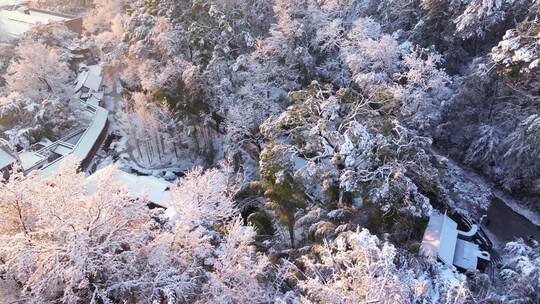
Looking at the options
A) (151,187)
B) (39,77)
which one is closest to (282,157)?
(151,187)

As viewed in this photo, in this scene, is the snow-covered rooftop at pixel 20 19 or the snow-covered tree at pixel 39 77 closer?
the snow-covered tree at pixel 39 77

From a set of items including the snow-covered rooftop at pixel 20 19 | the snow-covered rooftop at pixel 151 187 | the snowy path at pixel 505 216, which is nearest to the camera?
the snowy path at pixel 505 216

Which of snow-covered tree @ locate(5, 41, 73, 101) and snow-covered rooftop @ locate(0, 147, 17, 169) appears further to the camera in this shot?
snow-covered tree @ locate(5, 41, 73, 101)

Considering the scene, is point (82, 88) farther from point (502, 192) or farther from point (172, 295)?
point (502, 192)

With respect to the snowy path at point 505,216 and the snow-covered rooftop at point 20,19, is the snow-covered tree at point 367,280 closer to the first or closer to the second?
the snowy path at point 505,216

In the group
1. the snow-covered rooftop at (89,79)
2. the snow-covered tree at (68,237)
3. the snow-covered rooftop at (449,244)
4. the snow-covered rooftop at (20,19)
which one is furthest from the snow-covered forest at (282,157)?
the snow-covered rooftop at (20,19)

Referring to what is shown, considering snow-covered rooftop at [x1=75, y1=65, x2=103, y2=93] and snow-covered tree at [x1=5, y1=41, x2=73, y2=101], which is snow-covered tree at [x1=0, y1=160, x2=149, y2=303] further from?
snow-covered rooftop at [x1=75, y1=65, x2=103, y2=93]

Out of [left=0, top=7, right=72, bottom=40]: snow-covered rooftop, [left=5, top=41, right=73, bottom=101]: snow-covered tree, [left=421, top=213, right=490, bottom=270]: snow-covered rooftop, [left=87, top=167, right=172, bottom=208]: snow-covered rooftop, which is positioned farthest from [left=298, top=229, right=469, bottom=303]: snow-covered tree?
[left=0, top=7, right=72, bottom=40]: snow-covered rooftop

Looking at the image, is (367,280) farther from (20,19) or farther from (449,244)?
(20,19)

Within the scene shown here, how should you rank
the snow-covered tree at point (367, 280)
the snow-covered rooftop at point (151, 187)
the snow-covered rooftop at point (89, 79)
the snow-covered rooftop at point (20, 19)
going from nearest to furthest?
Answer: the snow-covered tree at point (367, 280), the snow-covered rooftop at point (151, 187), the snow-covered rooftop at point (89, 79), the snow-covered rooftop at point (20, 19)
